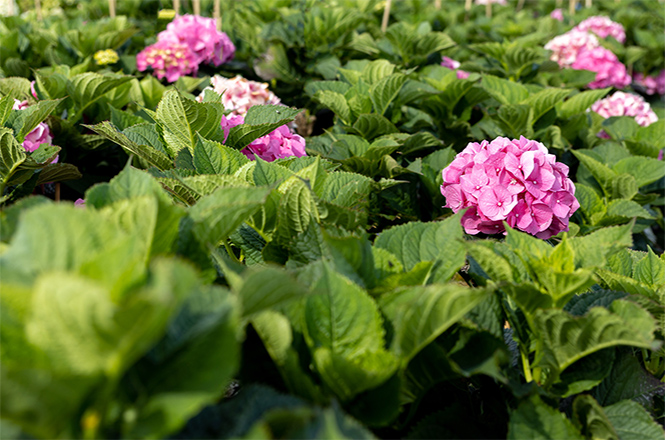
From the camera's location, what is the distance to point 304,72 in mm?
3311

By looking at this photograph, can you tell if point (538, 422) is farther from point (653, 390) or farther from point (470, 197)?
point (470, 197)

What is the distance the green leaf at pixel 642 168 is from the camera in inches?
82.6

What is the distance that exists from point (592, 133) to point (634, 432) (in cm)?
197

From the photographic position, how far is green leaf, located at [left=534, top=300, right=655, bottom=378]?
84 centimetres

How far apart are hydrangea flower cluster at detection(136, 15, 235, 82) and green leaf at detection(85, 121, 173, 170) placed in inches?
63.7

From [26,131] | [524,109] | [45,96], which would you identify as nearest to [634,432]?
[524,109]

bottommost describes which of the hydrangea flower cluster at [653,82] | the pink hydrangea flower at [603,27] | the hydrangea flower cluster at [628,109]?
the hydrangea flower cluster at [653,82]

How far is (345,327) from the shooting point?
820 millimetres

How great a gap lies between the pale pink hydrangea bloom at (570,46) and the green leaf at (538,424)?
387 cm

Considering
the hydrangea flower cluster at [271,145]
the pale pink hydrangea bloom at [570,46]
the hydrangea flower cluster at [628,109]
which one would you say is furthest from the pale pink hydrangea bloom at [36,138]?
the pale pink hydrangea bloom at [570,46]

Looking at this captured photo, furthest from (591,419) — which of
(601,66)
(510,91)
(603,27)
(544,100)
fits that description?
(603,27)

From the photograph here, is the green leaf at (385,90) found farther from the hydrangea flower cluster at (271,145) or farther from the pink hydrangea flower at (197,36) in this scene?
the pink hydrangea flower at (197,36)

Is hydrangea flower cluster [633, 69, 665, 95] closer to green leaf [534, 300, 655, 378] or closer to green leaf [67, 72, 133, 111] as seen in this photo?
green leaf [67, 72, 133, 111]

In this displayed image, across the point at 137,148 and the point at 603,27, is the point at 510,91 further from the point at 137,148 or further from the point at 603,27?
the point at 603,27
